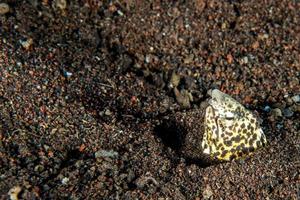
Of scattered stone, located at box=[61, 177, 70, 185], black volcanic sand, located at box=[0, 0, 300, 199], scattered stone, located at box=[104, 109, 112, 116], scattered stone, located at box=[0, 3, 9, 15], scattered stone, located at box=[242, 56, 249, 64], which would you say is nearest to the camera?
scattered stone, located at box=[61, 177, 70, 185]

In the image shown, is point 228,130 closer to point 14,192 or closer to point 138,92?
point 138,92

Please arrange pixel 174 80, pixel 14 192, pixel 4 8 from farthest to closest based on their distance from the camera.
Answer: pixel 174 80 → pixel 4 8 → pixel 14 192

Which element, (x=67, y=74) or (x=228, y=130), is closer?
(x=228, y=130)

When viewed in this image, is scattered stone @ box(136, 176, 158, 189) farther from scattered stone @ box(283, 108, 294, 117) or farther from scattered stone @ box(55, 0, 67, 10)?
scattered stone @ box(55, 0, 67, 10)

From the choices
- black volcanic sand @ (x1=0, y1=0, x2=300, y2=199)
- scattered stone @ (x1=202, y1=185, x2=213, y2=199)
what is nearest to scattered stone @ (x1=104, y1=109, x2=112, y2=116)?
black volcanic sand @ (x1=0, y1=0, x2=300, y2=199)

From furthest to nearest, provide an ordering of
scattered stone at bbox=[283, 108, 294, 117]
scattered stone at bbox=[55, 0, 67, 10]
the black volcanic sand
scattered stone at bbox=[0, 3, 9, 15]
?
scattered stone at bbox=[55, 0, 67, 10] → scattered stone at bbox=[0, 3, 9, 15] → scattered stone at bbox=[283, 108, 294, 117] → the black volcanic sand

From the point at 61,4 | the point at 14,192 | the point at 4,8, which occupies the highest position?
the point at 4,8

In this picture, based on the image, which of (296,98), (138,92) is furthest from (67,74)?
(296,98)

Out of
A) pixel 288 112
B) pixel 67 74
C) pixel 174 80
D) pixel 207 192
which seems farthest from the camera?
pixel 174 80
